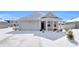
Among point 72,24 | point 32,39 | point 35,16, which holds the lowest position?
point 32,39

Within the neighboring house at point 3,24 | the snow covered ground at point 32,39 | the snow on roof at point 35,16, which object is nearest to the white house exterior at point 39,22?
the snow on roof at point 35,16

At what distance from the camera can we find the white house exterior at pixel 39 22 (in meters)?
4.14

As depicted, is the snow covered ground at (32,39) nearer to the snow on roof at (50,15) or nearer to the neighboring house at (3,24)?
the neighboring house at (3,24)

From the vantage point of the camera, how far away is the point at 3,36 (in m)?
4.15

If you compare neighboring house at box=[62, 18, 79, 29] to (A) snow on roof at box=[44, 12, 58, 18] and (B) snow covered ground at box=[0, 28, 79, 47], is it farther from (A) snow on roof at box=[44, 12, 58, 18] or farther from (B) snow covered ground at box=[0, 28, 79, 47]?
(A) snow on roof at box=[44, 12, 58, 18]

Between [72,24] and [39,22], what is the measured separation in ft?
2.65

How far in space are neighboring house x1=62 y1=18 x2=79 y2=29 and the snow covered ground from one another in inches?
4.9

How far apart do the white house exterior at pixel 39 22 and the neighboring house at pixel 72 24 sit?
8.6 inches

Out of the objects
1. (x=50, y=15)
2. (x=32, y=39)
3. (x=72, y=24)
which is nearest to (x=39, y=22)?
(x=50, y=15)

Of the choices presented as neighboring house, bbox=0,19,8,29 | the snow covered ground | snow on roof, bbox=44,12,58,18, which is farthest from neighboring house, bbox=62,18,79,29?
neighboring house, bbox=0,19,8,29

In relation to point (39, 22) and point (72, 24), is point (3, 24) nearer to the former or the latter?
point (39, 22)

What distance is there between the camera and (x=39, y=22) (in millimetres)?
4219
